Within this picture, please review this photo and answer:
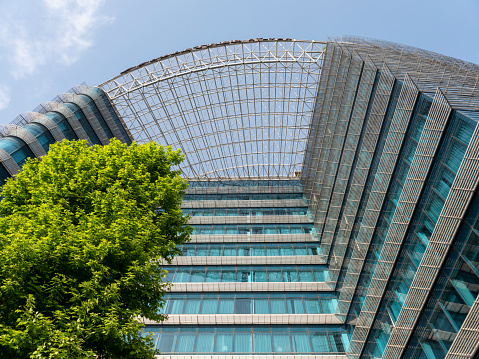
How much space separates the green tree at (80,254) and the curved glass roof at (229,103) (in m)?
33.5

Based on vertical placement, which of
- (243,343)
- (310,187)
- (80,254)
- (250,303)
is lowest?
(243,343)

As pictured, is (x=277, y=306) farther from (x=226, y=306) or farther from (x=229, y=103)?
(x=229, y=103)

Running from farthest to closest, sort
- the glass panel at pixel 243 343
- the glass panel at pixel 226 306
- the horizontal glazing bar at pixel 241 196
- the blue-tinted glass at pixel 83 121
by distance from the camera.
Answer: the horizontal glazing bar at pixel 241 196, the blue-tinted glass at pixel 83 121, the glass panel at pixel 226 306, the glass panel at pixel 243 343

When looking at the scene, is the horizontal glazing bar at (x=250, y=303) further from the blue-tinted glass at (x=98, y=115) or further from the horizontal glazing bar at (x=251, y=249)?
the blue-tinted glass at (x=98, y=115)

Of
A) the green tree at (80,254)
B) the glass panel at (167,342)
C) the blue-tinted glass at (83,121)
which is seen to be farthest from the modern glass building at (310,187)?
the green tree at (80,254)

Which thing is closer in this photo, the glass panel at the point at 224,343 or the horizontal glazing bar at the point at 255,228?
the glass panel at the point at 224,343

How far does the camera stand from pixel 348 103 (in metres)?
29.4

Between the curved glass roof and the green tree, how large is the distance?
33.5 meters

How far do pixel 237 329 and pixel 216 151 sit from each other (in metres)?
29.3

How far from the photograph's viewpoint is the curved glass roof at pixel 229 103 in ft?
141

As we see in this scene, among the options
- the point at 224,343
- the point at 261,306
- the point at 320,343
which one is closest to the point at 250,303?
the point at 261,306

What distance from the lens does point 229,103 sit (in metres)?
46.4

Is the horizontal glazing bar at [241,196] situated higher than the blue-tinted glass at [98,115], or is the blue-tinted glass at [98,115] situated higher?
the blue-tinted glass at [98,115]

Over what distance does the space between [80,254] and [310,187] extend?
36.3 meters
